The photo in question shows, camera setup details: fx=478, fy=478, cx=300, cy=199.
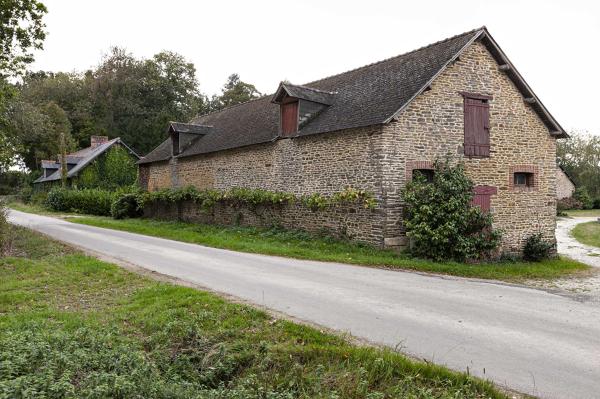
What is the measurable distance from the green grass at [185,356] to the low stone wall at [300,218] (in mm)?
7853

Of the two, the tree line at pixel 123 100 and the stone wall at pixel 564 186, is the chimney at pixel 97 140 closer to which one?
the tree line at pixel 123 100

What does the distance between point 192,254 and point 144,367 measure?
8796 millimetres

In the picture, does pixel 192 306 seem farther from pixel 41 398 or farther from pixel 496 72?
pixel 496 72

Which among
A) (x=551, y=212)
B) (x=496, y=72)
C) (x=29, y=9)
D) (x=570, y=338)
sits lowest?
(x=570, y=338)

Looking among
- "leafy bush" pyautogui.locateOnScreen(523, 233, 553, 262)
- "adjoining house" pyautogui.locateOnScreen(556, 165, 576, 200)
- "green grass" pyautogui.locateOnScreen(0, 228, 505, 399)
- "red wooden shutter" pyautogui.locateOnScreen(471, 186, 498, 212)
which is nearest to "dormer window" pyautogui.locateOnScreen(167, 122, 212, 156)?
"red wooden shutter" pyautogui.locateOnScreen(471, 186, 498, 212)

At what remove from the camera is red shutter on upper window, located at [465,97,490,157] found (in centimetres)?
1617

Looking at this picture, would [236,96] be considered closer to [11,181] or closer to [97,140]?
[97,140]

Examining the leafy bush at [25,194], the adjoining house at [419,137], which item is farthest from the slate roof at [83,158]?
the adjoining house at [419,137]

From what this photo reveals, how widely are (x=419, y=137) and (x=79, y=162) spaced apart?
129ft

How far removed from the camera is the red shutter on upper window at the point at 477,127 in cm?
1617

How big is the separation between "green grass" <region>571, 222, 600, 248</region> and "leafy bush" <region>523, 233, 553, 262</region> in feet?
25.0

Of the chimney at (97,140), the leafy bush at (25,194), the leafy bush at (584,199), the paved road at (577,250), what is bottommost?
the paved road at (577,250)

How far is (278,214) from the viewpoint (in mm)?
18812

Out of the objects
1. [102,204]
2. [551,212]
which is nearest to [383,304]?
[551,212]
